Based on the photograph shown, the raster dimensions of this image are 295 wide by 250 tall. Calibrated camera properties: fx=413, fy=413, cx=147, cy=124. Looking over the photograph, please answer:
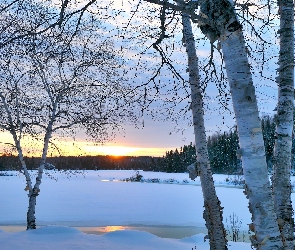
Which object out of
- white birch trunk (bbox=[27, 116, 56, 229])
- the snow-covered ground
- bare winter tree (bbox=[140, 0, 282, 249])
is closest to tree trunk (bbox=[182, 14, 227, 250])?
Answer: the snow-covered ground

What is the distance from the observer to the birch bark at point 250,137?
9.75 ft

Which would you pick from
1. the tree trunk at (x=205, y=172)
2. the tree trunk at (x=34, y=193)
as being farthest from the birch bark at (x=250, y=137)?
the tree trunk at (x=34, y=193)

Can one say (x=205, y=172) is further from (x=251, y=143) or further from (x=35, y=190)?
(x=35, y=190)

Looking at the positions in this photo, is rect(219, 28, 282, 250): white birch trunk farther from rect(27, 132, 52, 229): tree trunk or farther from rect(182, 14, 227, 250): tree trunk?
rect(27, 132, 52, 229): tree trunk

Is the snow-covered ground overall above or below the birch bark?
below

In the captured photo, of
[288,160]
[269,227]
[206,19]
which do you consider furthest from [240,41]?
[288,160]

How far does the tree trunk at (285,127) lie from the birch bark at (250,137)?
1.40 metres

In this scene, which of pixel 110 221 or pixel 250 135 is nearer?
pixel 250 135

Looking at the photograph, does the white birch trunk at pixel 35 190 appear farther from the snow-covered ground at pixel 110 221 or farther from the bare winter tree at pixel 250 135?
the bare winter tree at pixel 250 135

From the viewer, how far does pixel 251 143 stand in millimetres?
2971

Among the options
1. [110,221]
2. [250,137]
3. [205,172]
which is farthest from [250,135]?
[110,221]

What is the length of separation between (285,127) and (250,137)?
182cm

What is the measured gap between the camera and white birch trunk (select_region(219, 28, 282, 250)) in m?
2.97

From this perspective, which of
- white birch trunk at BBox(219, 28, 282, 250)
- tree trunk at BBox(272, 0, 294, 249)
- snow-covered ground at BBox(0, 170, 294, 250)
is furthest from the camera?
snow-covered ground at BBox(0, 170, 294, 250)
